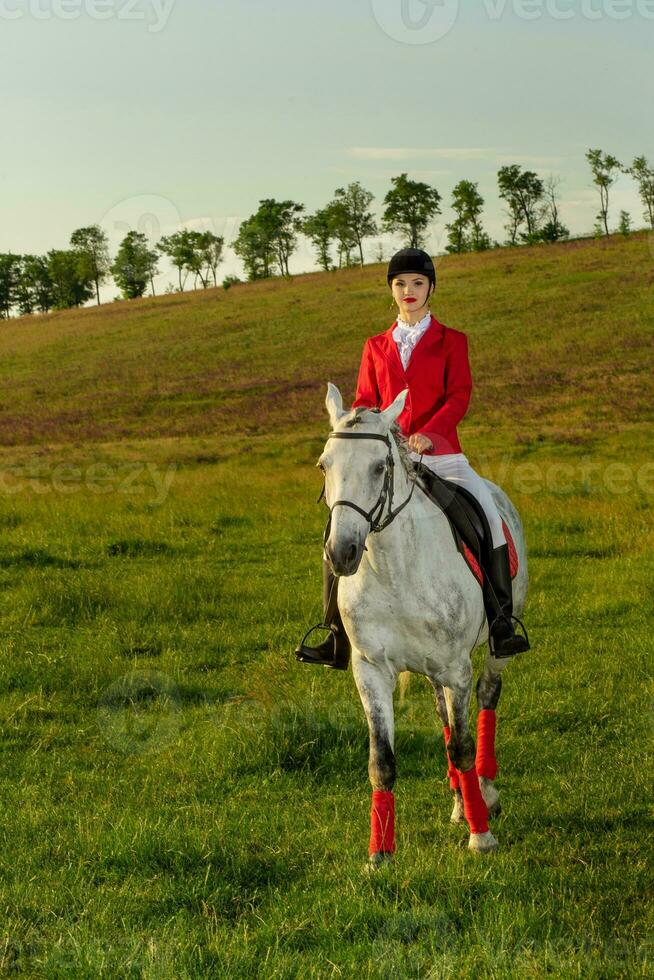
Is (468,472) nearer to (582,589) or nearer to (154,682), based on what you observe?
(154,682)

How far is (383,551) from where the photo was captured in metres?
6.45

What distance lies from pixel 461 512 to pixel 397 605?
951 mm

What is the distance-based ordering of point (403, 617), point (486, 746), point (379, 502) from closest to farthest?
point (379, 502) → point (403, 617) → point (486, 746)

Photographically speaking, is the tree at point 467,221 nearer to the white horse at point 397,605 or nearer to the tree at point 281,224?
the tree at point 281,224

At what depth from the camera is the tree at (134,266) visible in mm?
120750

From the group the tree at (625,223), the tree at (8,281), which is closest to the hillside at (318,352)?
the tree at (625,223)

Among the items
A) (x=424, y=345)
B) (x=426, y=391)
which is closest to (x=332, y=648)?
(x=426, y=391)

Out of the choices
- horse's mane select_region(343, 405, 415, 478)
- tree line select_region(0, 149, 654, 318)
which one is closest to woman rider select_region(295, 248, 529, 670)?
horse's mane select_region(343, 405, 415, 478)

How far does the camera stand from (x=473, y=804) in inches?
275

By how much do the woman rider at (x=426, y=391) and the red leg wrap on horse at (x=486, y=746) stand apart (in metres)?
1.07

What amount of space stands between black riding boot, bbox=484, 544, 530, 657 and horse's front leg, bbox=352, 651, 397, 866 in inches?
43.5

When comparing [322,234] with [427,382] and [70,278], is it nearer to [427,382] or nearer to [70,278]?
[70,278]

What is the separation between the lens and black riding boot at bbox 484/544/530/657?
745 centimetres

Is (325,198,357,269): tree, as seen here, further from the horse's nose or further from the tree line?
the horse's nose
